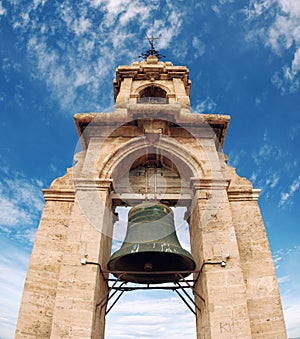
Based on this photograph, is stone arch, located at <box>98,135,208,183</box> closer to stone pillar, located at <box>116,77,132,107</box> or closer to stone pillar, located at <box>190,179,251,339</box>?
stone pillar, located at <box>190,179,251,339</box>

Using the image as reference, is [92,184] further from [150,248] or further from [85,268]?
[150,248]

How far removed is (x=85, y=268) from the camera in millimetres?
5867

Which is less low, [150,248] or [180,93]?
[180,93]

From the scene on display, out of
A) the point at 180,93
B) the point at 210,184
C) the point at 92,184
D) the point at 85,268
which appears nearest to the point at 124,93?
the point at 180,93

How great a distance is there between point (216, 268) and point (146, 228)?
1.54 meters

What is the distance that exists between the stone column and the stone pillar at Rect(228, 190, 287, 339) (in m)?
2.98

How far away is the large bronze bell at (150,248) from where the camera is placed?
230 inches

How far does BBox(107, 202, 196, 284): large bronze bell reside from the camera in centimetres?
584

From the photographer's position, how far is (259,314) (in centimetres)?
603

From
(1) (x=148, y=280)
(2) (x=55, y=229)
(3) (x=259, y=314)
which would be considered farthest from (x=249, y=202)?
(2) (x=55, y=229)

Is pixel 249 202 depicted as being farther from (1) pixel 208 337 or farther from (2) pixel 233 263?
(1) pixel 208 337

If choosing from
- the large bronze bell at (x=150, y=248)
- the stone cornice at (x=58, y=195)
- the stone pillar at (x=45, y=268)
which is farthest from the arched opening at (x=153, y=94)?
the large bronze bell at (x=150, y=248)

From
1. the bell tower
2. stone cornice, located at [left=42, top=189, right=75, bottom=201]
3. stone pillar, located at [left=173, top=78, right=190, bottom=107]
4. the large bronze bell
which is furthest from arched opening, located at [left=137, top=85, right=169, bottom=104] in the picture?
the large bronze bell

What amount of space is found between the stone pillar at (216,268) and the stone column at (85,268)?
6.53 ft
